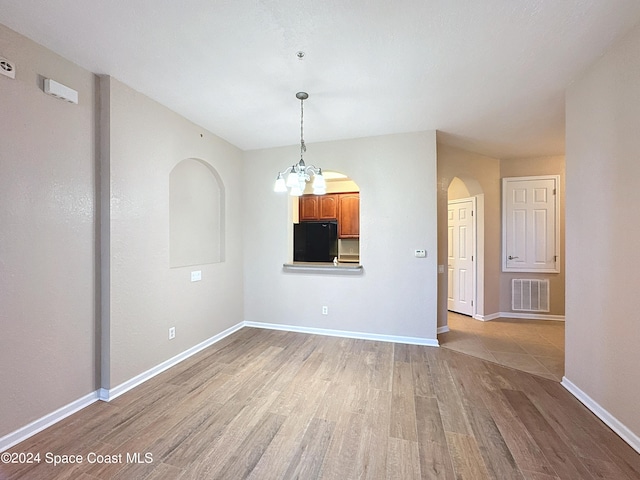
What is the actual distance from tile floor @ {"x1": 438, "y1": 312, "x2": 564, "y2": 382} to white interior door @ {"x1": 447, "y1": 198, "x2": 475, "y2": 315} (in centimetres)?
39

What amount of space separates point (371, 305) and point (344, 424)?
5.99 feet

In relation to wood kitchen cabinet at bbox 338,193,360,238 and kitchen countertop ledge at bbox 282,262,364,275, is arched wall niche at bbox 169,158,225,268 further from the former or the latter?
wood kitchen cabinet at bbox 338,193,360,238

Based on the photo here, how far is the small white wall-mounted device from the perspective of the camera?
75.5 inches

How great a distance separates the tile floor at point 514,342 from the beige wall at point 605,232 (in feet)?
1.63

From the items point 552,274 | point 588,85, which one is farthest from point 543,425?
point 552,274

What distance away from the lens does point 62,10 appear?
1607 millimetres

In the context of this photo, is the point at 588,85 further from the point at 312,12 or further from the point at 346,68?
the point at 312,12

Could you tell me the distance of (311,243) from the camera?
4.45 meters

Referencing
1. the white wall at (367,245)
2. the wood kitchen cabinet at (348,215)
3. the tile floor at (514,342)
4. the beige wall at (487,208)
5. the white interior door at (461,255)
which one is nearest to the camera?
the tile floor at (514,342)

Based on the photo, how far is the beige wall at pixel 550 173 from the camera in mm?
4488

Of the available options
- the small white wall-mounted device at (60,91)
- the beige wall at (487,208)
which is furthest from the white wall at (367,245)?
the small white wall-mounted device at (60,91)

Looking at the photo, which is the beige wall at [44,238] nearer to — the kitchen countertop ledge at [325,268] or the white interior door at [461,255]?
the kitchen countertop ledge at [325,268]

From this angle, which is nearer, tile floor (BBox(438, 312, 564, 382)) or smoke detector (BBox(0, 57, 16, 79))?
smoke detector (BBox(0, 57, 16, 79))

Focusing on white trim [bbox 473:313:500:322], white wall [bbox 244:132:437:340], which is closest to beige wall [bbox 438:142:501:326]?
white trim [bbox 473:313:500:322]
